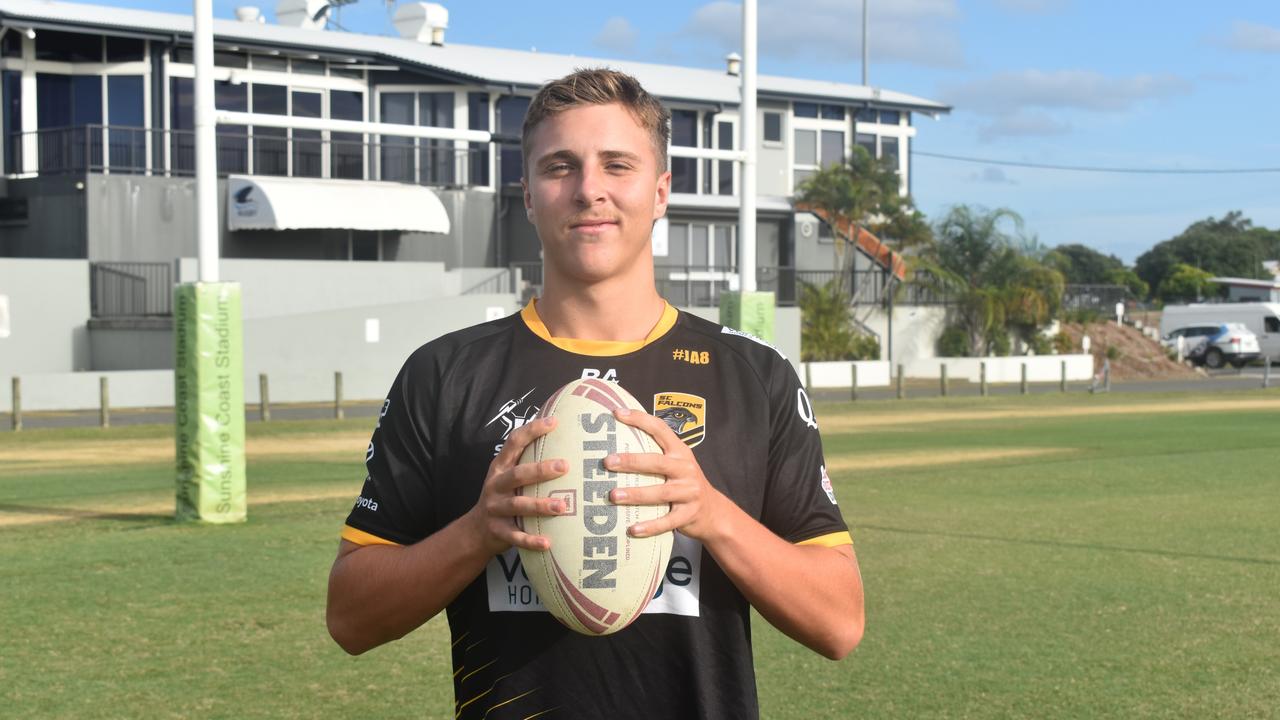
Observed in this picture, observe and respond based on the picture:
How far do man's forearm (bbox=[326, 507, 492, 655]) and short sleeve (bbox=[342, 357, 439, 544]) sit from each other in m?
0.05

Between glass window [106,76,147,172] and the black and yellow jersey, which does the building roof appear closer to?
glass window [106,76,147,172]

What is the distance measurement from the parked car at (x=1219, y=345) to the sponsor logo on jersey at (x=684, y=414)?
2314 inches

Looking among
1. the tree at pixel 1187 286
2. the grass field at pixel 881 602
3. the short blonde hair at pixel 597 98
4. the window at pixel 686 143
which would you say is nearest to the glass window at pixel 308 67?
the window at pixel 686 143

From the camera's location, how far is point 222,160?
40.0 metres

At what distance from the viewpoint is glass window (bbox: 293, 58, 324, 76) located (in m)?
41.9

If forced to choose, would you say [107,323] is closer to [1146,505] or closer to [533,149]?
[1146,505]

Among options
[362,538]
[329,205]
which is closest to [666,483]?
[362,538]

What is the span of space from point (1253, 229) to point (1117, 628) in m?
143

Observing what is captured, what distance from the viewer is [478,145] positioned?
45000 mm

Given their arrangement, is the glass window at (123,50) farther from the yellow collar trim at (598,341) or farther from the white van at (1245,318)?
the white van at (1245,318)

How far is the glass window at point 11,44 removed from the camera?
38469 mm

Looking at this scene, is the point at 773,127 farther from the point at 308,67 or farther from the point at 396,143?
the point at 308,67

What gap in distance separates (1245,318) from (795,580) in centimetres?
6331

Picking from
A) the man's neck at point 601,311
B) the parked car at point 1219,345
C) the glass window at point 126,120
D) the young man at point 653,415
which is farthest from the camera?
the parked car at point 1219,345
